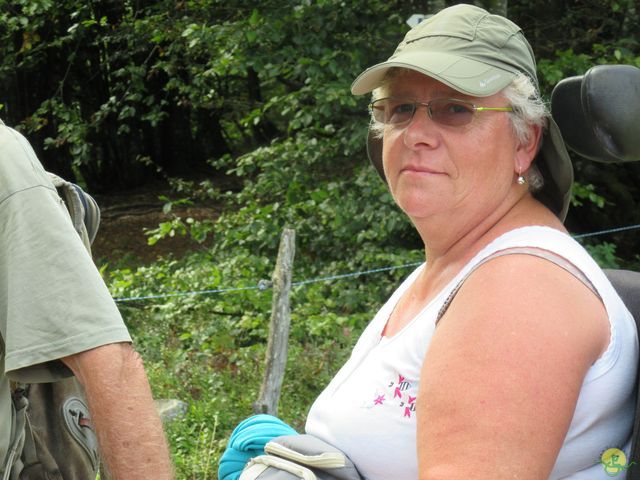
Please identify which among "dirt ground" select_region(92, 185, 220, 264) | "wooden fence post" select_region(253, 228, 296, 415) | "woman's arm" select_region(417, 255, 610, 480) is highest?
"woman's arm" select_region(417, 255, 610, 480)

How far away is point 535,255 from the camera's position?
5.13ft

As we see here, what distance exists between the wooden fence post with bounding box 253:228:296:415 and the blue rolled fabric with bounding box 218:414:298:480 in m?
2.58

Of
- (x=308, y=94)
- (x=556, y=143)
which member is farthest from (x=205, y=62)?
(x=556, y=143)

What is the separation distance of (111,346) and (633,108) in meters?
1.15

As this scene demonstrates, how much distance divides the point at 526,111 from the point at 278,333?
3.18 meters

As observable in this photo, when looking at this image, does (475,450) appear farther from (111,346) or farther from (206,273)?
(206,273)

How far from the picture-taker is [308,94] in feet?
22.2

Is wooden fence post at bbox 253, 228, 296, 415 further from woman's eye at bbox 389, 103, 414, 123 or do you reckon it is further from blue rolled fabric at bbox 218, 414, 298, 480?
woman's eye at bbox 389, 103, 414, 123

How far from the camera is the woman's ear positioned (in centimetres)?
188

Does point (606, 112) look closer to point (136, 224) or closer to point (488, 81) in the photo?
point (488, 81)

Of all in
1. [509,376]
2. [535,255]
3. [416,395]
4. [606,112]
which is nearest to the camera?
[509,376]

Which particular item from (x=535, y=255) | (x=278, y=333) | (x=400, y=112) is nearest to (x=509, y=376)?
(x=535, y=255)

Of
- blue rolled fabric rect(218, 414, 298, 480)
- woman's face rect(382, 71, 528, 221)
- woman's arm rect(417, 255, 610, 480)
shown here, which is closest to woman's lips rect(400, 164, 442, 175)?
woman's face rect(382, 71, 528, 221)

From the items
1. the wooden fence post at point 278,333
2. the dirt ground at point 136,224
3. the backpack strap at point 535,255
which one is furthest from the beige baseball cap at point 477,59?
the dirt ground at point 136,224
